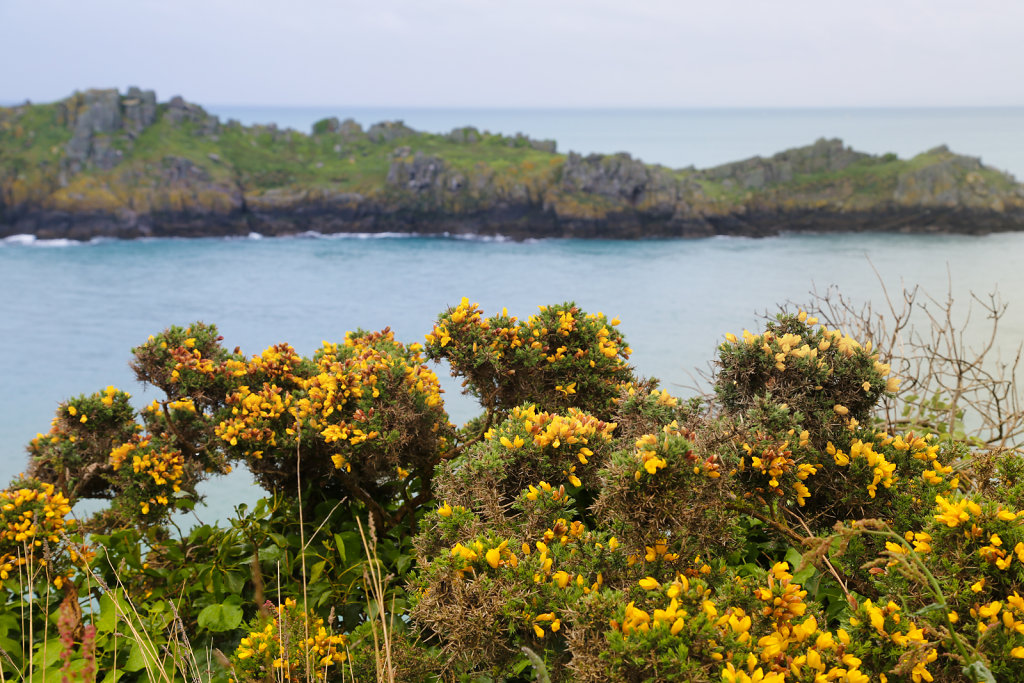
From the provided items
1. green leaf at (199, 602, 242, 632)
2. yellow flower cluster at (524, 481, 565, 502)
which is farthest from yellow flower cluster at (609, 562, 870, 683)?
green leaf at (199, 602, 242, 632)

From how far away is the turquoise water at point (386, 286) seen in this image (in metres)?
11.8

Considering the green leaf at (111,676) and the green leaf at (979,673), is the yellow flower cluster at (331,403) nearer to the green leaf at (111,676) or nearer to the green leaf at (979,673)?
the green leaf at (111,676)

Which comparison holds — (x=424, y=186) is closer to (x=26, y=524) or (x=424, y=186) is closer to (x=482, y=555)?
(x=26, y=524)

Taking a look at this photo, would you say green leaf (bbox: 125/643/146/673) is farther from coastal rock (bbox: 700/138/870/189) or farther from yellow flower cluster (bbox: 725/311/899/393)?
coastal rock (bbox: 700/138/870/189)

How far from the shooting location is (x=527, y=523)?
6.95ft

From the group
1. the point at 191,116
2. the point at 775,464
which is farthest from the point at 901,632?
the point at 191,116

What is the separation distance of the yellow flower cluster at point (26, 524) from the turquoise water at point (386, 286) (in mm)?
2918

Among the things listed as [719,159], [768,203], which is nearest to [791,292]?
[768,203]

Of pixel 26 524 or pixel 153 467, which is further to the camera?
pixel 153 467

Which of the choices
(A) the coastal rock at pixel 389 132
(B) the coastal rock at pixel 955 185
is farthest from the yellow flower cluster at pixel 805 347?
(A) the coastal rock at pixel 389 132

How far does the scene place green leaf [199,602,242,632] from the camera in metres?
2.72

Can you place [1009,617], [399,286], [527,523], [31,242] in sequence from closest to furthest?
1. [1009,617]
2. [527,523]
3. [399,286]
4. [31,242]

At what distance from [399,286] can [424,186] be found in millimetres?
13118

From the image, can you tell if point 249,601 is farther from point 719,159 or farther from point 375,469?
point 719,159
